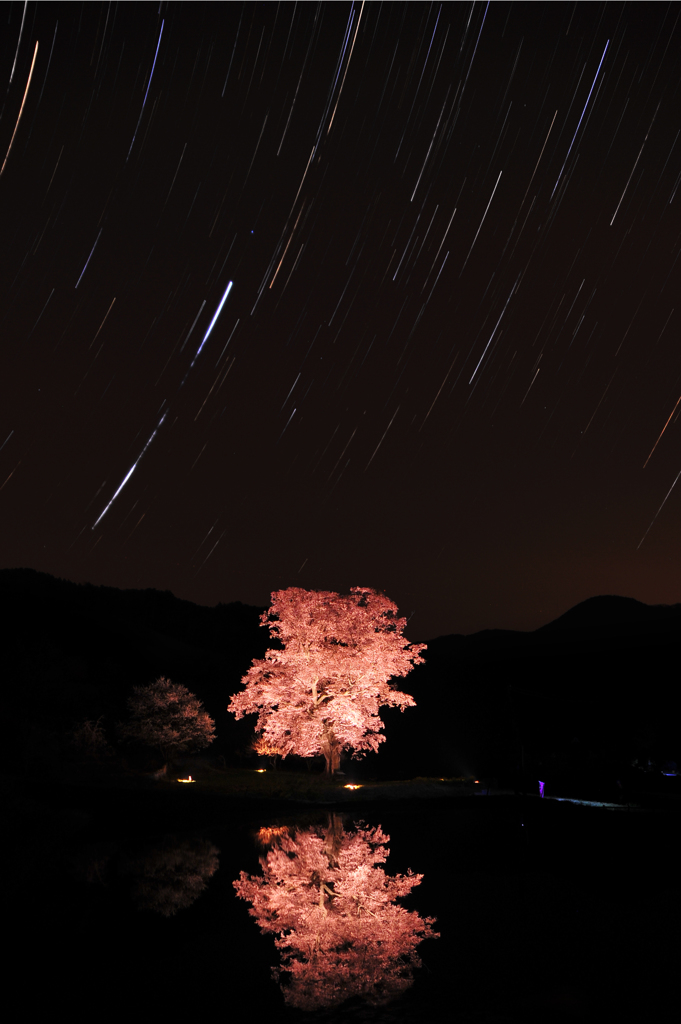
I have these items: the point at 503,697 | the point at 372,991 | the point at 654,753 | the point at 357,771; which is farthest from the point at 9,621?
the point at 372,991

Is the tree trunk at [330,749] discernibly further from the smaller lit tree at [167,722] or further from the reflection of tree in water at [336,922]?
the reflection of tree in water at [336,922]

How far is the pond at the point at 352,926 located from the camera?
7.80 m

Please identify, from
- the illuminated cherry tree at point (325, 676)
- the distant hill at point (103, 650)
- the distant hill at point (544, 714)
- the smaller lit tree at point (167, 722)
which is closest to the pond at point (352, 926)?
the illuminated cherry tree at point (325, 676)

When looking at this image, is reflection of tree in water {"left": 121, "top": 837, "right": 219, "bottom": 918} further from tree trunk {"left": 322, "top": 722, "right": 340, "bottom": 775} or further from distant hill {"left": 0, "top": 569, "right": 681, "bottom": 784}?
distant hill {"left": 0, "top": 569, "right": 681, "bottom": 784}

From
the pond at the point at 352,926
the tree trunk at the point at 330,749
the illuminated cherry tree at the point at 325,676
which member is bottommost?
the pond at the point at 352,926

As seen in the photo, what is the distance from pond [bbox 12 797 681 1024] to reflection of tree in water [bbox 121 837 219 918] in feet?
0.19

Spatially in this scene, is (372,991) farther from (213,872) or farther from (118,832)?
(118,832)

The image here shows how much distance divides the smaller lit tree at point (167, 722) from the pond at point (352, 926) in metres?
12.7

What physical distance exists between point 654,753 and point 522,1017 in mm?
35655

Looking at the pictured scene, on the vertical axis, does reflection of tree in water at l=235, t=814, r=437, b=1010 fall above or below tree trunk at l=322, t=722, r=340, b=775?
below

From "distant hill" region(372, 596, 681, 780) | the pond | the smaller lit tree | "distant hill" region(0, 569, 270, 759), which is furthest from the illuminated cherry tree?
the pond

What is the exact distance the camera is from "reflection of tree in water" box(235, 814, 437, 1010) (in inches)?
322

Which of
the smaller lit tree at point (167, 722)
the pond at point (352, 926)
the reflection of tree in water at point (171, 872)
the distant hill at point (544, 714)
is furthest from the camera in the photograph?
the distant hill at point (544, 714)

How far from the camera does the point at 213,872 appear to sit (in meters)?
15.0
